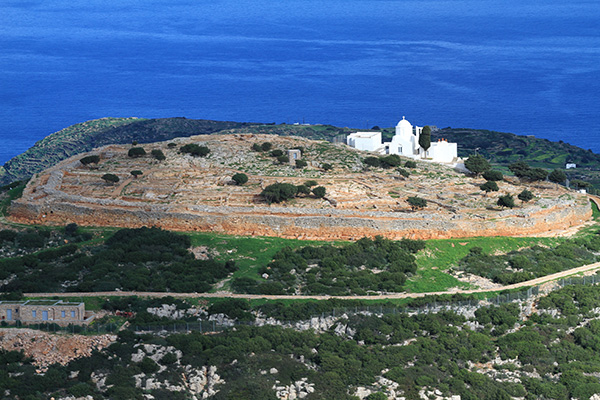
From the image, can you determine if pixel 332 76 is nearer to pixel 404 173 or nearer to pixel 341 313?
pixel 404 173

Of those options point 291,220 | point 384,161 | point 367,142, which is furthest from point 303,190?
point 367,142

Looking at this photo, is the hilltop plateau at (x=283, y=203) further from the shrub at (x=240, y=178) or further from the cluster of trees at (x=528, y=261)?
the cluster of trees at (x=528, y=261)

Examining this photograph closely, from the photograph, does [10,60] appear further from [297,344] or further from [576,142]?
[297,344]

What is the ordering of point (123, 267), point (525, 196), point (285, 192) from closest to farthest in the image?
point (123, 267)
point (285, 192)
point (525, 196)

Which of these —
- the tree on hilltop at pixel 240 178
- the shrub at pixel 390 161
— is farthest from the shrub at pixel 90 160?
the shrub at pixel 390 161

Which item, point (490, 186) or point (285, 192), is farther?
point (490, 186)

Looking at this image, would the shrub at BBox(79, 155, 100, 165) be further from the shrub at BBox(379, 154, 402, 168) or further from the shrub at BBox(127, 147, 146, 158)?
the shrub at BBox(379, 154, 402, 168)
